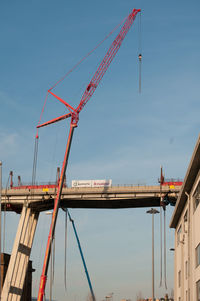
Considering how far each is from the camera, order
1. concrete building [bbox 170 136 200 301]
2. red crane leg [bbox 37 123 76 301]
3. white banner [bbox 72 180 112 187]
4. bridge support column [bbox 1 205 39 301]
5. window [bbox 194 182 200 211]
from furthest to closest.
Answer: white banner [bbox 72 180 112 187] → bridge support column [bbox 1 205 39 301] → red crane leg [bbox 37 123 76 301] → window [bbox 194 182 200 211] → concrete building [bbox 170 136 200 301]

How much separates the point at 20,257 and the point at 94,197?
74.9 ft

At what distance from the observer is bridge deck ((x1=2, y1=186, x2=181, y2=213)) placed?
11406 cm

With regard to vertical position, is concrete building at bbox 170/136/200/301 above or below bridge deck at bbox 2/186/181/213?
below

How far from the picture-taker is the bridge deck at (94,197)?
11406 cm

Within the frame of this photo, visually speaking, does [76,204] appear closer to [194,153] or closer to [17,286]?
[17,286]

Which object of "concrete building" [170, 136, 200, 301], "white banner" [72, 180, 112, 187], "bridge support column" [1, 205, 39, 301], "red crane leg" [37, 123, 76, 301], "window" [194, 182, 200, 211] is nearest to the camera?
"concrete building" [170, 136, 200, 301]

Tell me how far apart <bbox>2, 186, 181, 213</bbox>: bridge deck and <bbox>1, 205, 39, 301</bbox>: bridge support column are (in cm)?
328

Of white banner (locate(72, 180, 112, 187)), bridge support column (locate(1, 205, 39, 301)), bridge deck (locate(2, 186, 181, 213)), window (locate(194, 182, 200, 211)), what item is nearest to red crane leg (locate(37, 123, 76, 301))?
bridge deck (locate(2, 186, 181, 213))

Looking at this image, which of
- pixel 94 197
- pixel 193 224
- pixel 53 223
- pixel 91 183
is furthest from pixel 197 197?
pixel 91 183

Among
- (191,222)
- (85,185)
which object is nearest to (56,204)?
(85,185)

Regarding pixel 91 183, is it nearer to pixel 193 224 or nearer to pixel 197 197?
pixel 193 224

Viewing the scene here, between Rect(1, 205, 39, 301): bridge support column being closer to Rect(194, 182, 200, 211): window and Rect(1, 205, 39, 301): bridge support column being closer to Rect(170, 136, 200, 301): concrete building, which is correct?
Rect(170, 136, 200, 301): concrete building

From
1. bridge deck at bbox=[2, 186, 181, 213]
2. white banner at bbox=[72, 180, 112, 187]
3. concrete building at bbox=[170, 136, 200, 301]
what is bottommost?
concrete building at bbox=[170, 136, 200, 301]

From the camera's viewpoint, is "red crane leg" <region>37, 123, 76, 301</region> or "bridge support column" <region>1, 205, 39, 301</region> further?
"bridge support column" <region>1, 205, 39, 301</region>
